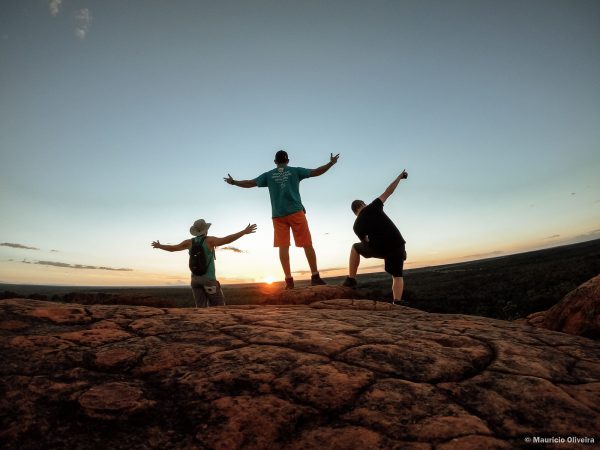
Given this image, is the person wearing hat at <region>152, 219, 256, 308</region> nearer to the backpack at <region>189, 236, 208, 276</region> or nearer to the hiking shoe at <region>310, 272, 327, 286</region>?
the backpack at <region>189, 236, 208, 276</region>

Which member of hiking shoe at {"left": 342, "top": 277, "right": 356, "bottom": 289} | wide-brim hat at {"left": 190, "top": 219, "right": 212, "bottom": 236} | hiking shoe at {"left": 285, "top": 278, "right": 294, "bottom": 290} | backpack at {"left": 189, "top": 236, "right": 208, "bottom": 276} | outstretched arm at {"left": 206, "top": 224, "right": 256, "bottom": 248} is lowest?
hiking shoe at {"left": 342, "top": 277, "right": 356, "bottom": 289}

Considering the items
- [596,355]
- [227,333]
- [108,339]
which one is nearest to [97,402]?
[108,339]

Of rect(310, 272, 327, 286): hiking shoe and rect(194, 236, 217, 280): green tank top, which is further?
rect(310, 272, 327, 286): hiking shoe

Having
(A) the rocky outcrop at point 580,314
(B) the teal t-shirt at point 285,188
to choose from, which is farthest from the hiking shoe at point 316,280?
(A) the rocky outcrop at point 580,314

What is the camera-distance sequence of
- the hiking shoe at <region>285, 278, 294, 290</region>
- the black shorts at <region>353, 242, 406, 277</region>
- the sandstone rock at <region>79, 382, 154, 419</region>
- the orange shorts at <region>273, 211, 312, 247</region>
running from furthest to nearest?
the hiking shoe at <region>285, 278, 294, 290</region>
the orange shorts at <region>273, 211, 312, 247</region>
the black shorts at <region>353, 242, 406, 277</region>
the sandstone rock at <region>79, 382, 154, 419</region>

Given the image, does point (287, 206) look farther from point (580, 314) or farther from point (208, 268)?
point (580, 314)

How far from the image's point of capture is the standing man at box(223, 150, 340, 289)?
21.9 ft

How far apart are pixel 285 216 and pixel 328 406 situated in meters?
4.95

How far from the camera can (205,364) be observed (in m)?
2.44

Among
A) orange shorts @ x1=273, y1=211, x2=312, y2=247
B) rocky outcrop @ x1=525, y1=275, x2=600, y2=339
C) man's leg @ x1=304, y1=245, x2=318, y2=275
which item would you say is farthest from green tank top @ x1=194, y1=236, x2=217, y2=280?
rocky outcrop @ x1=525, y1=275, x2=600, y2=339

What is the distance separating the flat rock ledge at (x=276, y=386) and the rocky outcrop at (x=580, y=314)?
1015mm

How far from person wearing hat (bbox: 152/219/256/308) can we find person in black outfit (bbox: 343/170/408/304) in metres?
2.34

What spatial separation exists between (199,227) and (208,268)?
1.07 meters

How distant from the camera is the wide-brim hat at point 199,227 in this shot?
22.1 ft
